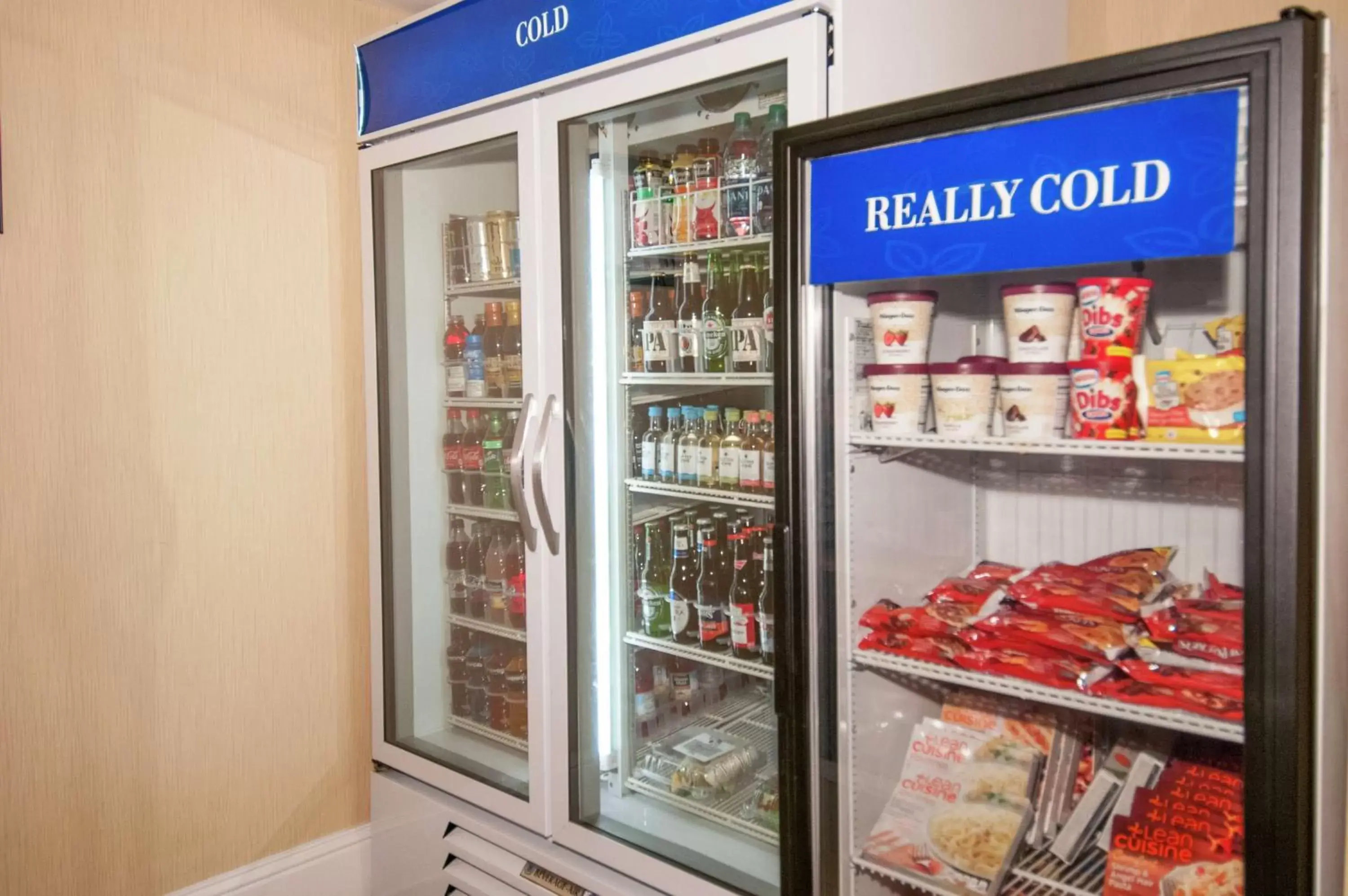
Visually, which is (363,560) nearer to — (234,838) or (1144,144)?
(234,838)

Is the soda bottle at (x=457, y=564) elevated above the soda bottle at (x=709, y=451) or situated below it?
below

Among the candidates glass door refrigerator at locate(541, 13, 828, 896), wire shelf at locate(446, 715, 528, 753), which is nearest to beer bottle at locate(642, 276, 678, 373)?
glass door refrigerator at locate(541, 13, 828, 896)

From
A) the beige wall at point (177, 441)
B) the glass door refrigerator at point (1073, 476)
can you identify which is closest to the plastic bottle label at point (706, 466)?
the glass door refrigerator at point (1073, 476)

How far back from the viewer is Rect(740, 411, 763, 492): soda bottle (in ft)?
6.94

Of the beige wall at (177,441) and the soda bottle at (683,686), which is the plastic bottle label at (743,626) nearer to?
the soda bottle at (683,686)

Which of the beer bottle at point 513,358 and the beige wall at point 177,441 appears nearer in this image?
the beige wall at point 177,441

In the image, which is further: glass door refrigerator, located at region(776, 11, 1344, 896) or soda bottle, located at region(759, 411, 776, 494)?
soda bottle, located at region(759, 411, 776, 494)

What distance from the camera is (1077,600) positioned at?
5.48 ft

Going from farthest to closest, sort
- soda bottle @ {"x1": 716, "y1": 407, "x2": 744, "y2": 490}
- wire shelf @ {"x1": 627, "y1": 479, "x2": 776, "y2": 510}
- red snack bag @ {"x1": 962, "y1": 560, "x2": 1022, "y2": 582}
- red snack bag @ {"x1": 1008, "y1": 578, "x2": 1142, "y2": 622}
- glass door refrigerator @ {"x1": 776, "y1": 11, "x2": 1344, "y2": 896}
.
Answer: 1. soda bottle @ {"x1": 716, "y1": 407, "x2": 744, "y2": 490}
2. wire shelf @ {"x1": 627, "y1": 479, "x2": 776, "y2": 510}
3. red snack bag @ {"x1": 962, "y1": 560, "x2": 1022, "y2": 582}
4. red snack bag @ {"x1": 1008, "y1": 578, "x2": 1142, "y2": 622}
5. glass door refrigerator @ {"x1": 776, "y1": 11, "x2": 1344, "y2": 896}

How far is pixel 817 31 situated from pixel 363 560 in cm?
209

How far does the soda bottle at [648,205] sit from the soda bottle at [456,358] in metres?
0.71

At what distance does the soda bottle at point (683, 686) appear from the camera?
8.11 ft

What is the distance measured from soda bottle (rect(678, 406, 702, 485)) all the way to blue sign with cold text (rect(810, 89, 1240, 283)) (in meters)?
0.67

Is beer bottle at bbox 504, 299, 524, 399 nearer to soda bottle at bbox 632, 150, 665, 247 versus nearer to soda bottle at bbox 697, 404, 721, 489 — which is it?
soda bottle at bbox 632, 150, 665, 247
